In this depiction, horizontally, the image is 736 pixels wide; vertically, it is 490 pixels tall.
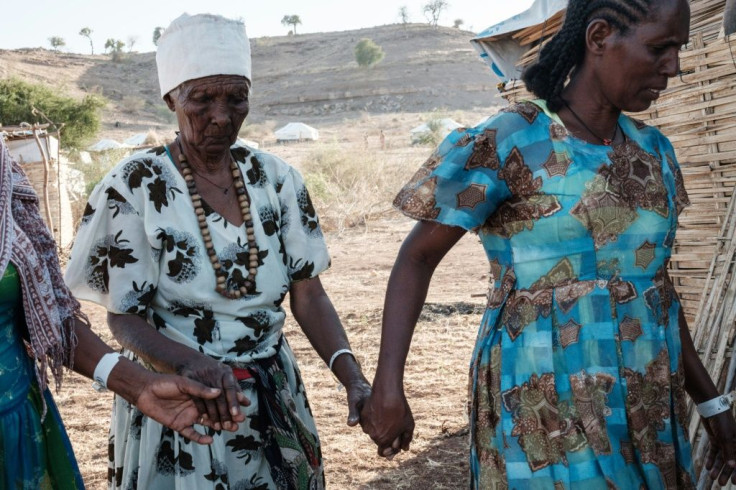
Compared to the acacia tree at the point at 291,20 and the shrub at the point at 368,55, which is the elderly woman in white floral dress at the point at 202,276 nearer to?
the shrub at the point at 368,55

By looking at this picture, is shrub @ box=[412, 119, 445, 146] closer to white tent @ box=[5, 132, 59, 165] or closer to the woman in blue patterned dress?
white tent @ box=[5, 132, 59, 165]

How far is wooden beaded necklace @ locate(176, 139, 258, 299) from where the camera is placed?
2465mm

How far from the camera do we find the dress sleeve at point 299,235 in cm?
267

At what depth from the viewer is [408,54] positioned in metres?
68.1

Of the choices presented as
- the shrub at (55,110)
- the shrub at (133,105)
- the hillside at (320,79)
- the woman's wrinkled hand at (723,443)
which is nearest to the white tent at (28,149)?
the woman's wrinkled hand at (723,443)

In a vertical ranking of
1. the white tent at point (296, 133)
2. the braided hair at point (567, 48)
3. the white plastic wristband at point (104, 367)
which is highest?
the white tent at point (296, 133)

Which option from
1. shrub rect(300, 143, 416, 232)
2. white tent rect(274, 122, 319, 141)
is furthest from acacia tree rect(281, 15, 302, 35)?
shrub rect(300, 143, 416, 232)

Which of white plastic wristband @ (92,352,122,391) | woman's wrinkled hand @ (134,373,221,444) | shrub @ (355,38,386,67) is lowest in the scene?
woman's wrinkled hand @ (134,373,221,444)

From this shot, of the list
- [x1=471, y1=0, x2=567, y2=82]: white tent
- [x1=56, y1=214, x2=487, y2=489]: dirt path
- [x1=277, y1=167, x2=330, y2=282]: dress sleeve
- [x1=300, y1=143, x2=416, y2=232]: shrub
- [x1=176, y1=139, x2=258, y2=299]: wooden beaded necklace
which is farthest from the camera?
[x1=300, y1=143, x2=416, y2=232]: shrub

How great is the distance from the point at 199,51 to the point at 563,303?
4.07 ft

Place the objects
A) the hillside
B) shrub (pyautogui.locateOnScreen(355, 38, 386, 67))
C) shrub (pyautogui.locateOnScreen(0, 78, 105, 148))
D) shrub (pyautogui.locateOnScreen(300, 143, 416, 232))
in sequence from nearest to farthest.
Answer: shrub (pyautogui.locateOnScreen(300, 143, 416, 232)) → shrub (pyautogui.locateOnScreen(0, 78, 105, 148)) → the hillside → shrub (pyautogui.locateOnScreen(355, 38, 386, 67))

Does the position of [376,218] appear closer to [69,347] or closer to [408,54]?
[69,347]

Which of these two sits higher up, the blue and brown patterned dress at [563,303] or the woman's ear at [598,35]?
the woman's ear at [598,35]

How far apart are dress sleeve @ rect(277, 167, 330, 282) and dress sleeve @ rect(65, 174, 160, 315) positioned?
0.41 m
